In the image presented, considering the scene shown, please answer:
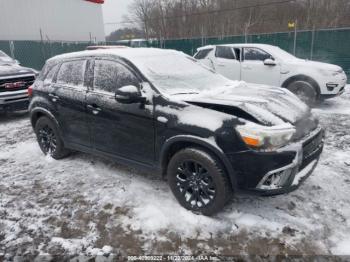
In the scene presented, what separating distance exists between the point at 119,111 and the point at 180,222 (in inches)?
60.3

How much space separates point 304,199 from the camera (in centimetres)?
356

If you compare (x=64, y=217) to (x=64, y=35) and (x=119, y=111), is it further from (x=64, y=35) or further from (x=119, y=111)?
(x=64, y=35)

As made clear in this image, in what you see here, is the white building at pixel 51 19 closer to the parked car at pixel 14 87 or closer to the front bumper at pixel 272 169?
the parked car at pixel 14 87

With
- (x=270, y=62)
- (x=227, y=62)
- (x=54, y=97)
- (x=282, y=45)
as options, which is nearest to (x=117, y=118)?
(x=54, y=97)

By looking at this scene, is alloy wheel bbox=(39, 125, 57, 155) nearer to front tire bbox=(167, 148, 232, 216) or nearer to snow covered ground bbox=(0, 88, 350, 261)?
snow covered ground bbox=(0, 88, 350, 261)

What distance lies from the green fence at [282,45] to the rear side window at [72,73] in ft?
37.6

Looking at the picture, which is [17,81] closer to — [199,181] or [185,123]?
[185,123]

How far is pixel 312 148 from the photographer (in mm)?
3154

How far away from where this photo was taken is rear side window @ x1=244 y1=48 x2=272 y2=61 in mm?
8742

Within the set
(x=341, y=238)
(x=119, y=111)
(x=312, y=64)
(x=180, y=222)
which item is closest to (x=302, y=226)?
(x=341, y=238)

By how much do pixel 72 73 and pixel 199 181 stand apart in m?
2.60

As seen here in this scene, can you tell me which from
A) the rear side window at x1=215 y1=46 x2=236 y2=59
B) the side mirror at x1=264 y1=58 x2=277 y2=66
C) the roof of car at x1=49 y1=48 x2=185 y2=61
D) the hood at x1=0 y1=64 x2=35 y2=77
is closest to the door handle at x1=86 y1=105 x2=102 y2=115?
the roof of car at x1=49 y1=48 x2=185 y2=61

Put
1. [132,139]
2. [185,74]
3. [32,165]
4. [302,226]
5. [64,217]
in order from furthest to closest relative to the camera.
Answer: [32,165]
[185,74]
[132,139]
[64,217]
[302,226]

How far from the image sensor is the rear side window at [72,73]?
423 cm
